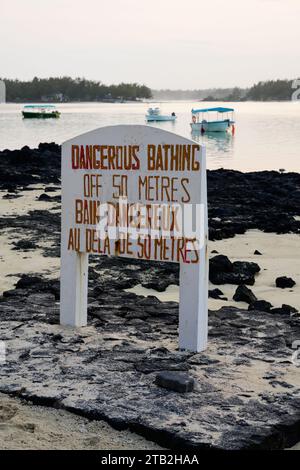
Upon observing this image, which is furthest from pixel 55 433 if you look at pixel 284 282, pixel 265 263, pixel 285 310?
pixel 265 263

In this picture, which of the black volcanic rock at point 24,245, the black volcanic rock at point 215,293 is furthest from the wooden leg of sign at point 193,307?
the black volcanic rock at point 24,245

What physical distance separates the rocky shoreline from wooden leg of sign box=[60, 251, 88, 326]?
12cm

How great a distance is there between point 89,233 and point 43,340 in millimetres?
876

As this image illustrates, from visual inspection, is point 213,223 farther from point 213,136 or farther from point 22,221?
point 213,136

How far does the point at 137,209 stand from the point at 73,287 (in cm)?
83

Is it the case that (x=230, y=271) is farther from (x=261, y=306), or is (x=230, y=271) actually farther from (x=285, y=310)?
(x=285, y=310)

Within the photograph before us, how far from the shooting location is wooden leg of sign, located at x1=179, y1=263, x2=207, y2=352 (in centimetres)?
544

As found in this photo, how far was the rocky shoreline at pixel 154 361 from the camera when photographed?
4277 millimetres

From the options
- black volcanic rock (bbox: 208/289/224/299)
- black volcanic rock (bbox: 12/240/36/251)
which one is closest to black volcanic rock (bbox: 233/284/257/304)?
black volcanic rock (bbox: 208/289/224/299)

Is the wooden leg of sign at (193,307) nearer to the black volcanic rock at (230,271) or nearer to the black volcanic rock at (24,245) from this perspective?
the black volcanic rock at (230,271)

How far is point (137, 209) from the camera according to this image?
573cm
